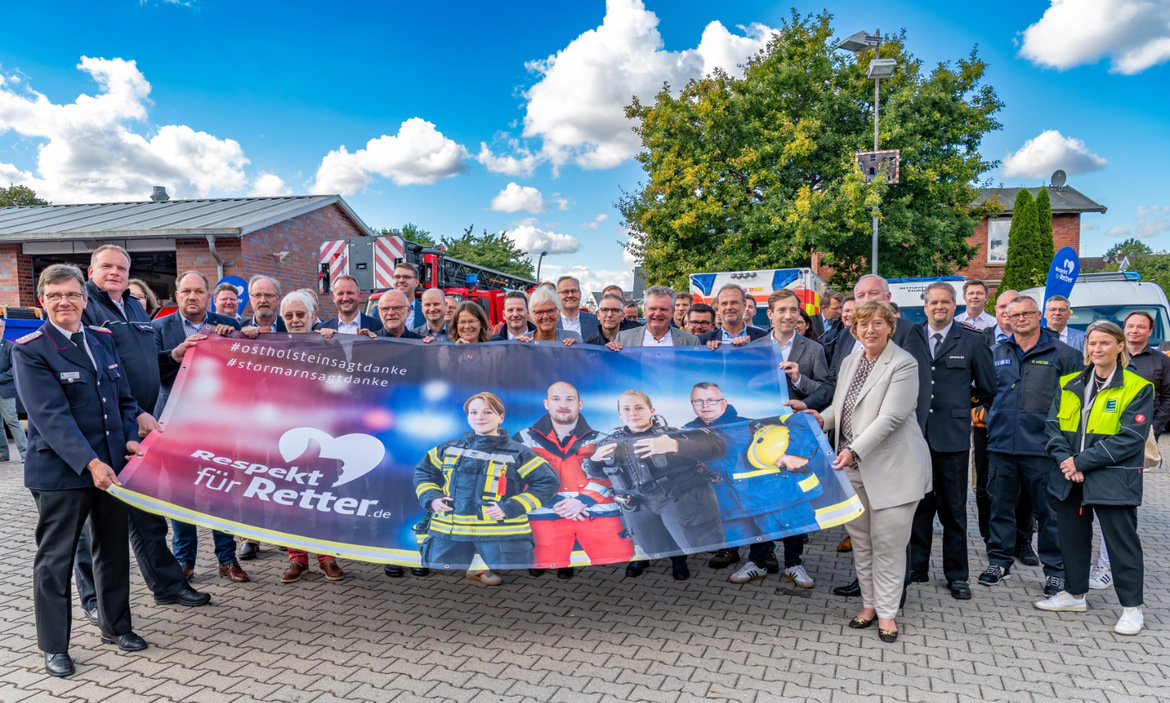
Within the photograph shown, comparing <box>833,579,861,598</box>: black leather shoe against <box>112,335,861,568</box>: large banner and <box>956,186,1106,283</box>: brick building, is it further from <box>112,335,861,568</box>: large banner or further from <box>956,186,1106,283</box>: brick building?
<box>956,186,1106,283</box>: brick building

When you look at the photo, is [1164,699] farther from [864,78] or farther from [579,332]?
[864,78]

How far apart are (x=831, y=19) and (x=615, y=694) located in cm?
2361

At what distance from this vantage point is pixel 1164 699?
11.0 feet

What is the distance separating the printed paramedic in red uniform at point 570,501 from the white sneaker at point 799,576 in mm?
1705

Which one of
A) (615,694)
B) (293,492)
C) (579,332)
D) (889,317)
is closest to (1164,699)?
(889,317)

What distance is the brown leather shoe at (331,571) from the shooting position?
5110 mm

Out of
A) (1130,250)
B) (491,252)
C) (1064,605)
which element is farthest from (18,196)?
(1130,250)

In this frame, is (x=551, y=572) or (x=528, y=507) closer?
(x=528, y=507)

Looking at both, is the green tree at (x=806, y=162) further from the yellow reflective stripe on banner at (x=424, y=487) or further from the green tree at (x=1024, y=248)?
the yellow reflective stripe on banner at (x=424, y=487)

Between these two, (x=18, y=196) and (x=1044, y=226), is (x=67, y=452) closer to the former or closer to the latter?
(x=1044, y=226)

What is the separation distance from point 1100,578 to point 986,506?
3.32ft

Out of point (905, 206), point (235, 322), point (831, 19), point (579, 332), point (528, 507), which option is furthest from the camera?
point (831, 19)

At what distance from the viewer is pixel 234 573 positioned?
508cm

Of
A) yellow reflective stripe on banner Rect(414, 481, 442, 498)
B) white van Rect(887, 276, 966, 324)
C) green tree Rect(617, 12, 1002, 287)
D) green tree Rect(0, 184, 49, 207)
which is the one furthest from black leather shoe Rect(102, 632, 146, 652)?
green tree Rect(0, 184, 49, 207)
